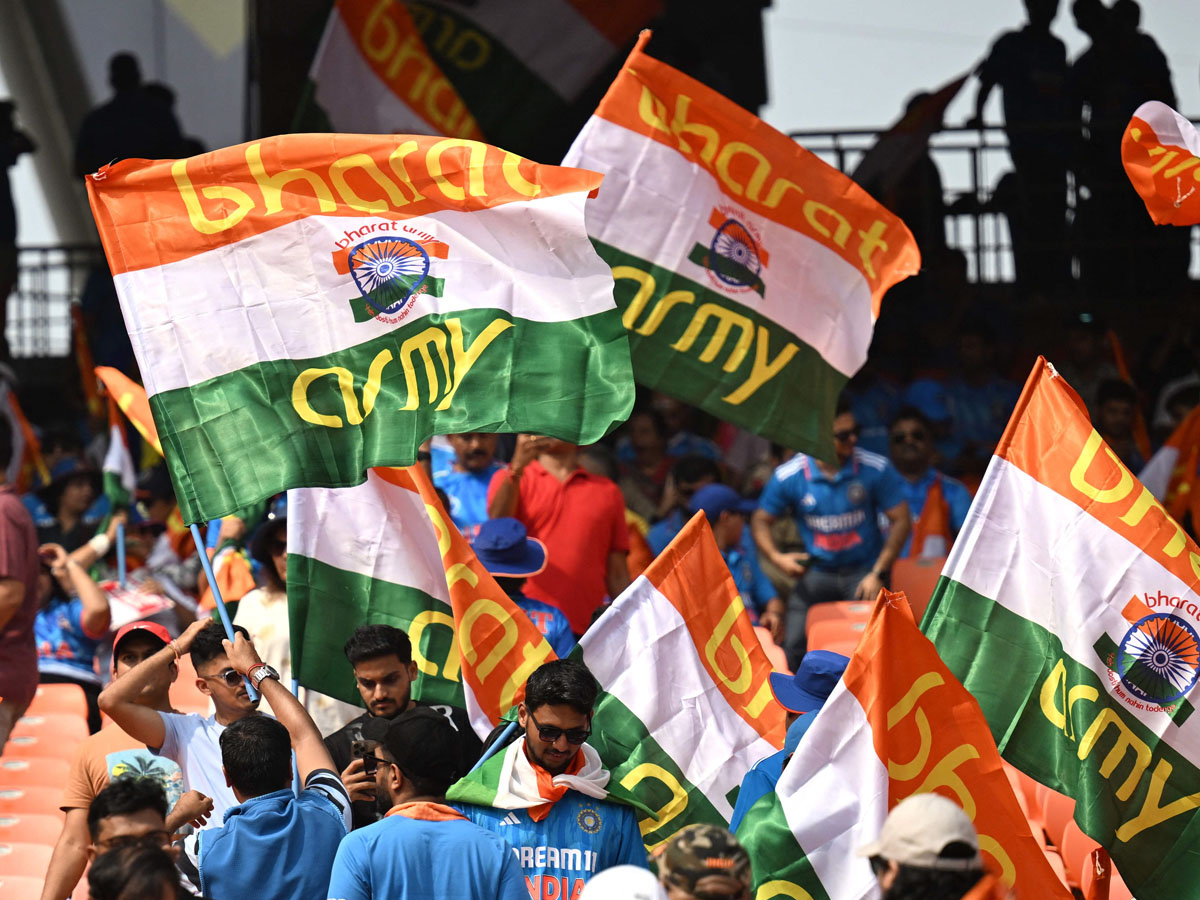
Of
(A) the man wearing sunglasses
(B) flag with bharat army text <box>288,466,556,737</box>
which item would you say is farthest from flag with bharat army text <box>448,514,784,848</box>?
(A) the man wearing sunglasses

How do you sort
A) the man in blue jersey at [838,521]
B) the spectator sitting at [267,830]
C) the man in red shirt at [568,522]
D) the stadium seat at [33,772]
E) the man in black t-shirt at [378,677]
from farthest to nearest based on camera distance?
the man in blue jersey at [838,521], the man in red shirt at [568,522], the stadium seat at [33,772], the man in black t-shirt at [378,677], the spectator sitting at [267,830]

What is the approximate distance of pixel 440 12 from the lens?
37.9ft

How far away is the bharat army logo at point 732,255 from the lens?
23.5 ft

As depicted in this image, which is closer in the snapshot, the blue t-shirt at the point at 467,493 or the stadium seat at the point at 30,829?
the stadium seat at the point at 30,829

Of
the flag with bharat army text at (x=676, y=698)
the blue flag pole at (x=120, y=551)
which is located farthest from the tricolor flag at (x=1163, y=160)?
the blue flag pole at (x=120, y=551)

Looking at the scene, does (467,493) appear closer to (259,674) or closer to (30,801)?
(30,801)

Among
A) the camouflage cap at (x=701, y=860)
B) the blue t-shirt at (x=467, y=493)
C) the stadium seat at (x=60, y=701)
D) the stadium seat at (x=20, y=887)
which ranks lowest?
the stadium seat at (x=60, y=701)

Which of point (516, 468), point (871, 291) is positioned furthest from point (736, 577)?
point (871, 291)

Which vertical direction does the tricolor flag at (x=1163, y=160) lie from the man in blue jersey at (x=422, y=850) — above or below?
above

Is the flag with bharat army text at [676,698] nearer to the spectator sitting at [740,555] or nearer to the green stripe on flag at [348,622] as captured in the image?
the green stripe on flag at [348,622]

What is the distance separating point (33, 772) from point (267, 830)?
3427 millimetres

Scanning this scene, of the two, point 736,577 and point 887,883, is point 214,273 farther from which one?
point 736,577

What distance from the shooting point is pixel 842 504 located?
9508 millimetres

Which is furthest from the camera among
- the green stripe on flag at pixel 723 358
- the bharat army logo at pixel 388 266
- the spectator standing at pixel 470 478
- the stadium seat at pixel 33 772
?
the spectator standing at pixel 470 478
